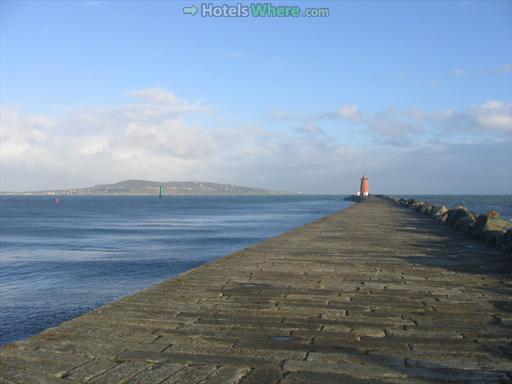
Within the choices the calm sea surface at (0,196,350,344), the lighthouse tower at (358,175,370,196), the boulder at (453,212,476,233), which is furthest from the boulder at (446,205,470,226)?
the lighthouse tower at (358,175,370,196)

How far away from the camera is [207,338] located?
409cm

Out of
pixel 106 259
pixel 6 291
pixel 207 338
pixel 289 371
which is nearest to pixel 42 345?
pixel 207 338

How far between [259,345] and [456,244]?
9133 mm

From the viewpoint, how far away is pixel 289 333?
13.9 feet

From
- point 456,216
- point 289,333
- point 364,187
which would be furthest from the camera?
point 364,187

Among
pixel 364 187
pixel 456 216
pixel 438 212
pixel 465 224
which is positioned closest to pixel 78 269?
pixel 465 224

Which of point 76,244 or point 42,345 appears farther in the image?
point 76,244

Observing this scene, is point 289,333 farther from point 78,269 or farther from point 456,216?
point 456,216

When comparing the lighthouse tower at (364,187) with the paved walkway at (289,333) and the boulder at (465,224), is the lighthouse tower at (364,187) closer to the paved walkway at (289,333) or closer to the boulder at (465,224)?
the boulder at (465,224)

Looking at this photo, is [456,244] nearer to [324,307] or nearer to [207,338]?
[324,307]

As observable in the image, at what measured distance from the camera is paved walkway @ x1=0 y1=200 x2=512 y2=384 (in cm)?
333

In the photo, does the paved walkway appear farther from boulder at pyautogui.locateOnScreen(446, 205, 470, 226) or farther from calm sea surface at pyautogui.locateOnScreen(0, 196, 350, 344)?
boulder at pyautogui.locateOnScreen(446, 205, 470, 226)

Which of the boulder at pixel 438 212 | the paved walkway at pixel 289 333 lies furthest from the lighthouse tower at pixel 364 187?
the paved walkway at pixel 289 333

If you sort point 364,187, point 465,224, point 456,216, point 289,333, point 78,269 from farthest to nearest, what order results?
point 364,187 < point 456,216 < point 78,269 < point 465,224 < point 289,333
